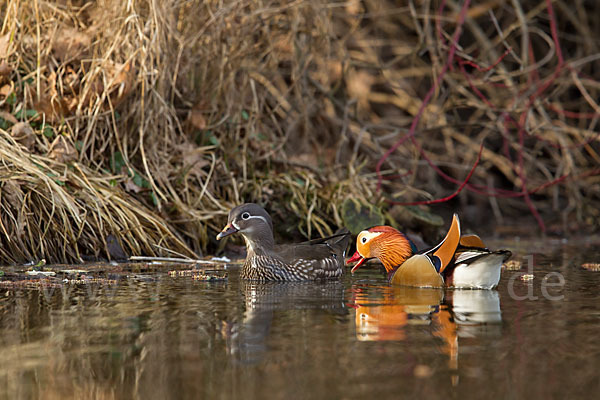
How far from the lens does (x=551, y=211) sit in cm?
1141

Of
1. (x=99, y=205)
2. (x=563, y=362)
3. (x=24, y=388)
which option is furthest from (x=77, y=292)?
(x=563, y=362)

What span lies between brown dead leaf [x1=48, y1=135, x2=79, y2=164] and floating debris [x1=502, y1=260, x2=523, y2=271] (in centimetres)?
346

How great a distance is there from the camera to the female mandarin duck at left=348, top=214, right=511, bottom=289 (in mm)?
5047

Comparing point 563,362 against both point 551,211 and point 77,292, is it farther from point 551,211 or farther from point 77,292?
point 551,211

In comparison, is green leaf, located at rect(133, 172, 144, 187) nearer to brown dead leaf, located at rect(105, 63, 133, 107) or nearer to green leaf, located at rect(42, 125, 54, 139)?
brown dead leaf, located at rect(105, 63, 133, 107)

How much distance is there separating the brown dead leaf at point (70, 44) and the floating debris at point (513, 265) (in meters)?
3.79

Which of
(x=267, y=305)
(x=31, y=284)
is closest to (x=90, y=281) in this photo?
(x=31, y=284)

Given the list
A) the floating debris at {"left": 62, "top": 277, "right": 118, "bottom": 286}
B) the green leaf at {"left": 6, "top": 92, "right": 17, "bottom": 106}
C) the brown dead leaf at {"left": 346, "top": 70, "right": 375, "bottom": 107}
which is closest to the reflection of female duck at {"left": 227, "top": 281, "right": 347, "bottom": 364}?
the floating debris at {"left": 62, "top": 277, "right": 118, "bottom": 286}

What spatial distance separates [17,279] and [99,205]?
1281mm

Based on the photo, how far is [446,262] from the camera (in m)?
5.18

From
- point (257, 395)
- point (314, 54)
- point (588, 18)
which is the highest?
point (588, 18)

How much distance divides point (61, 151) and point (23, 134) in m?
0.32

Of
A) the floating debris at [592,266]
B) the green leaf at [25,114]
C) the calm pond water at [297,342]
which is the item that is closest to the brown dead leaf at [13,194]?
the green leaf at [25,114]

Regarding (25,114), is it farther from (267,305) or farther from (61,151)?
(267,305)
